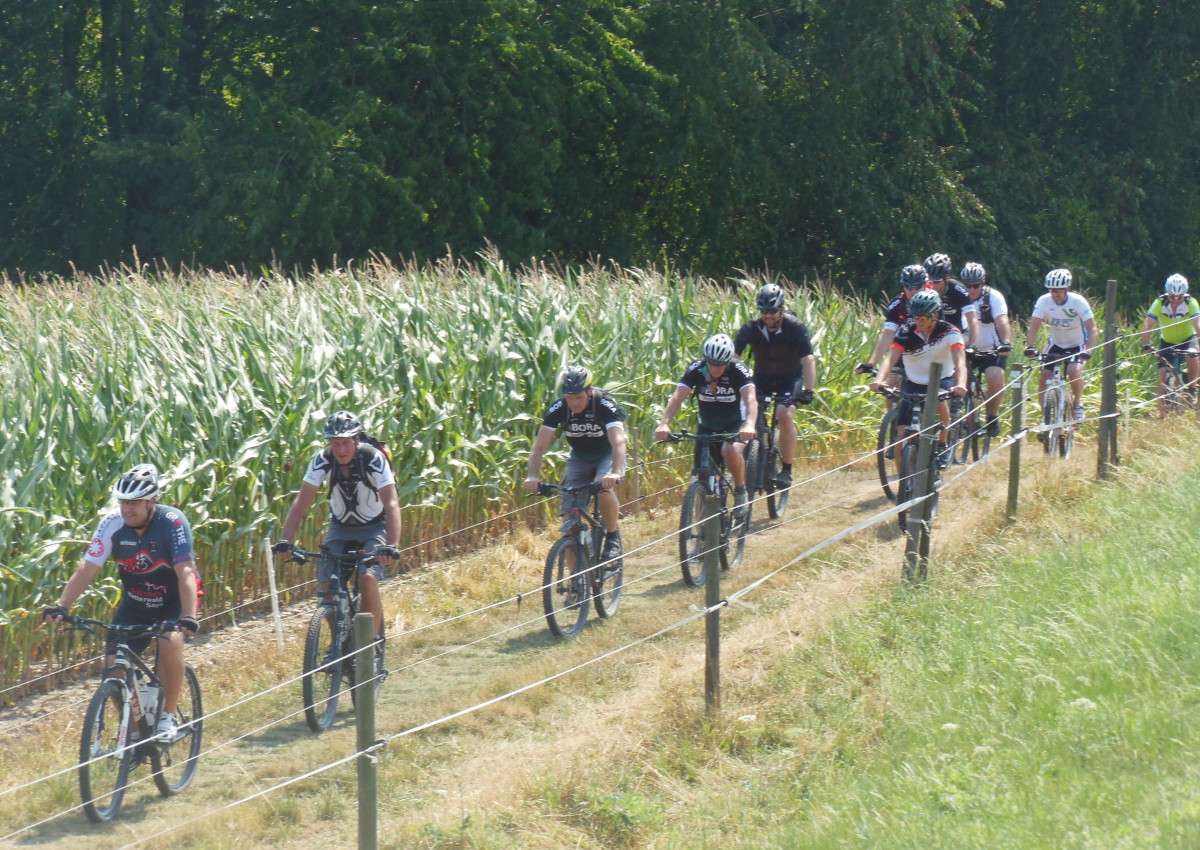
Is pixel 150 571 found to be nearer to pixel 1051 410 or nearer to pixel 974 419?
pixel 974 419

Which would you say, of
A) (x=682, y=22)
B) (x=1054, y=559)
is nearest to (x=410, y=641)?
(x=1054, y=559)

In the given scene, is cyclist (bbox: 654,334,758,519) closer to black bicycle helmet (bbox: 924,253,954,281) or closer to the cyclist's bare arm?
the cyclist's bare arm

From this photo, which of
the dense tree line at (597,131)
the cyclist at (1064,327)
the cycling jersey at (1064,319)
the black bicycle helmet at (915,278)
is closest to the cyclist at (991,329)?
the cyclist at (1064,327)

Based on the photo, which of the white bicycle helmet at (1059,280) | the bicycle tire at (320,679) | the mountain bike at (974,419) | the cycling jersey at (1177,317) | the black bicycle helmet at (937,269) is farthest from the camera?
the cycling jersey at (1177,317)

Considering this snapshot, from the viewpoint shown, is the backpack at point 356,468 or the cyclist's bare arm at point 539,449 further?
the cyclist's bare arm at point 539,449

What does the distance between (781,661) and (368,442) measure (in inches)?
116

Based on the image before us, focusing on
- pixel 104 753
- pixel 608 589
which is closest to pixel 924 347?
pixel 608 589

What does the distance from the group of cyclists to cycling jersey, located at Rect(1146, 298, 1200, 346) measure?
0.02 metres

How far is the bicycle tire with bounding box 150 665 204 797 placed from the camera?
7434mm

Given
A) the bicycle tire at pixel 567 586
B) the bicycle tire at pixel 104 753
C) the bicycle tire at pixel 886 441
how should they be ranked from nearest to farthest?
the bicycle tire at pixel 104 753, the bicycle tire at pixel 567 586, the bicycle tire at pixel 886 441

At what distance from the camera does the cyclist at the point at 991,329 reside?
13.4m

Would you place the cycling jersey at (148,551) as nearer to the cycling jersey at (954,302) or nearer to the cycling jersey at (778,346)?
the cycling jersey at (778,346)

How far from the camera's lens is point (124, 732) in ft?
23.7

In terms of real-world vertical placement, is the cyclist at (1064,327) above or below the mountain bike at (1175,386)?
above
